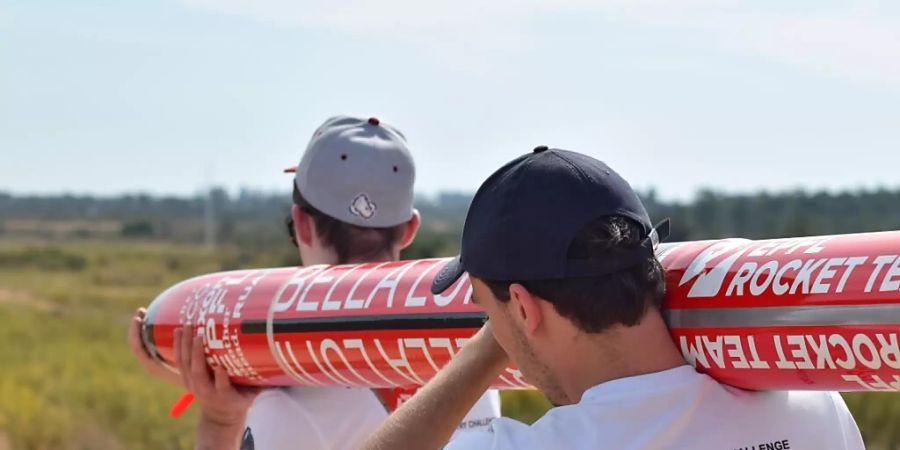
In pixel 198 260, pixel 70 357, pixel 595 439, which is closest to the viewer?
pixel 595 439

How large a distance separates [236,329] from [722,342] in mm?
1494

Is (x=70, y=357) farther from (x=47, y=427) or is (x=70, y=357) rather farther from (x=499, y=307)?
(x=499, y=307)

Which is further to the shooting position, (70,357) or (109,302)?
(109,302)

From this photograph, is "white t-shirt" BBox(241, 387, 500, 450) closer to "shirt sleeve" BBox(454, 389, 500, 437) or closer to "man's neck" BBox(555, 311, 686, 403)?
"shirt sleeve" BBox(454, 389, 500, 437)

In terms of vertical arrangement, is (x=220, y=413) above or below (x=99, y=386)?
above

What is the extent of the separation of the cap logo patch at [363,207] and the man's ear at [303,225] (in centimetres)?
15

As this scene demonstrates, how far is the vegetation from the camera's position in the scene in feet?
41.2

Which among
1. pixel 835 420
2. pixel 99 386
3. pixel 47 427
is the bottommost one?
pixel 99 386

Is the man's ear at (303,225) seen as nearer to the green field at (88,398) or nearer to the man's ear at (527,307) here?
the man's ear at (527,307)

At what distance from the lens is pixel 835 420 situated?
2148 millimetres

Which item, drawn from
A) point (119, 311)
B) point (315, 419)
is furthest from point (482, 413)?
point (119, 311)

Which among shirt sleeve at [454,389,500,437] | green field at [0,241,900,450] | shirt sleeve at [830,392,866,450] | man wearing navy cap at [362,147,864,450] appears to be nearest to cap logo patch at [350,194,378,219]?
shirt sleeve at [454,389,500,437]

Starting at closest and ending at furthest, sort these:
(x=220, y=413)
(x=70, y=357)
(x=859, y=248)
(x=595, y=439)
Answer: (x=595, y=439)
(x=859, y=248)
(x=220, y=413)
(x=70, y=357)

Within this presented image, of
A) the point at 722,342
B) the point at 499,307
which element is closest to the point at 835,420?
the point at 722,342
